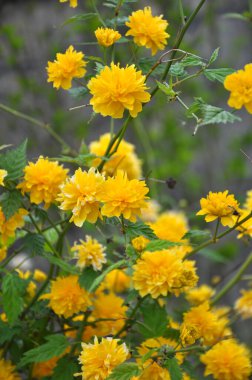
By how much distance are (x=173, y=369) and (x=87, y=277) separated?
0.28 metres

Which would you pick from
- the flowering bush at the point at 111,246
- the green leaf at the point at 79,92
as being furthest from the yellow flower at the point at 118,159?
the green leaf at the point at 79,92

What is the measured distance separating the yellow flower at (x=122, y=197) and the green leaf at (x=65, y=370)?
31cm

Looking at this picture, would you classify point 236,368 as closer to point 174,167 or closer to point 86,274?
point 86,274

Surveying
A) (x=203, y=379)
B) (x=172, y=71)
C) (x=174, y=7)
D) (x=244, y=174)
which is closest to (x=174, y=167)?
(x=244, y=174)

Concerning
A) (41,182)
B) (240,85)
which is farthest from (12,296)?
(240,85)

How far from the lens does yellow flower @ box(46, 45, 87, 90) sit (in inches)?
46.1

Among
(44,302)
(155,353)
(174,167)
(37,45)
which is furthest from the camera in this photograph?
(37,45)

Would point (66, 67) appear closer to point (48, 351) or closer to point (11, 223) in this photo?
point (11, 223)

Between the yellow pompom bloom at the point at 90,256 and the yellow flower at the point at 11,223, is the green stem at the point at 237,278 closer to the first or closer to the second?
the yellow pompom bloom at the point at 90,256

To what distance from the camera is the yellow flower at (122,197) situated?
3.31ft

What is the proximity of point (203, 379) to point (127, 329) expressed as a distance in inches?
9.3

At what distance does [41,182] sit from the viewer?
1.15m

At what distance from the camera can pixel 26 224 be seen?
4.33 feet

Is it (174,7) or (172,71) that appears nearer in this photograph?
(172,71)
